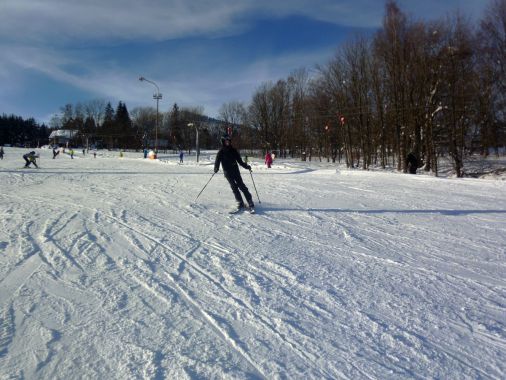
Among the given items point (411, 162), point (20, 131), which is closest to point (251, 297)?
point (411, 162)

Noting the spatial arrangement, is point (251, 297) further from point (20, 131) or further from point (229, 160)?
point (20, 131)

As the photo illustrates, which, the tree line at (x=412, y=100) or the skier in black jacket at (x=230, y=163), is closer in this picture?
the skier in black jacket at (x=230, y=163)

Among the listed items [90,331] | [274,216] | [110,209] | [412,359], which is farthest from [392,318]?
[110,209]

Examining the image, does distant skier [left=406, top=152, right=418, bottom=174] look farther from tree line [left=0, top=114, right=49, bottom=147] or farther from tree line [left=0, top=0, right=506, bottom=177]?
tree line [left=0, top=114, right=49, bottom=147]

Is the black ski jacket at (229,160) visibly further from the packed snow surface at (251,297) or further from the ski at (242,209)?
the packed snow surface at (251,297)

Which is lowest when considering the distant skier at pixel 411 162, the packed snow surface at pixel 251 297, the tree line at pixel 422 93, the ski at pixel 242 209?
the packed snow surface at pixel 251 297

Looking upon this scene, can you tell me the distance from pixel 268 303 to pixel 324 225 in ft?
12.4

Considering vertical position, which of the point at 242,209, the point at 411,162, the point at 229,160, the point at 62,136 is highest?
the point at 62,136

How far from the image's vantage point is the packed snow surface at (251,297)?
102 inches

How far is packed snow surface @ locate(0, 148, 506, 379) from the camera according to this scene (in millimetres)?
2590

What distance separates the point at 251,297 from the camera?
12.0 feet

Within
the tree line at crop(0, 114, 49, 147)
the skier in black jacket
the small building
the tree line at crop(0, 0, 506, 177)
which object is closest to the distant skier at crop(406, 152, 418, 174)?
the tree line at crop(0, 0, 506, 177)

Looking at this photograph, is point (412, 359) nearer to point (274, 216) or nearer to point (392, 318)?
point (392, 318)

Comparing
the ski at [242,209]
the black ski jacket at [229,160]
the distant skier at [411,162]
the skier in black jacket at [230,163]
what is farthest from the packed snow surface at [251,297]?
the distant skier at [411,162]
